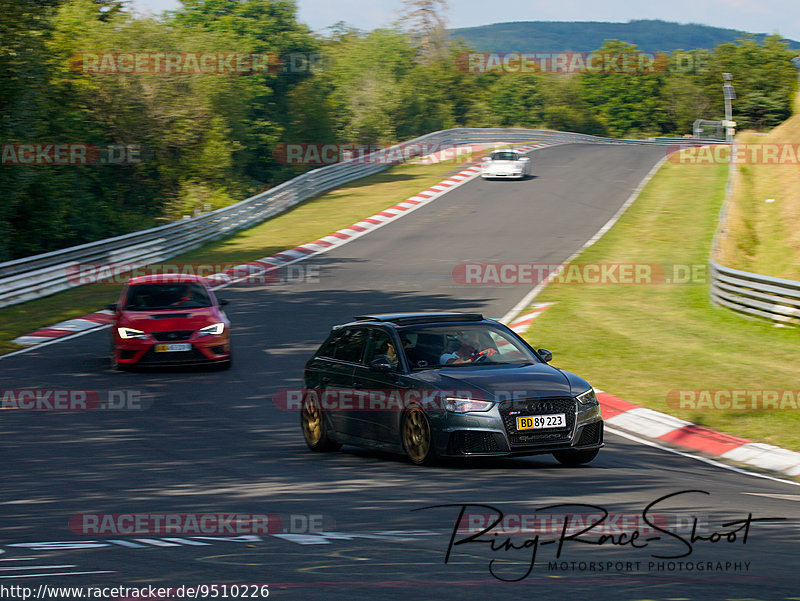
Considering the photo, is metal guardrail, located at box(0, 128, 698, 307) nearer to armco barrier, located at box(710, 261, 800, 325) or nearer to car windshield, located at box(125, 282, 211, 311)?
car windshield, located at box(125, 282, 211, 311)

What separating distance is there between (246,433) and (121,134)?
105 feet

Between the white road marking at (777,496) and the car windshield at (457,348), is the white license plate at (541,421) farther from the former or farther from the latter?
the white road marking at (777,496)

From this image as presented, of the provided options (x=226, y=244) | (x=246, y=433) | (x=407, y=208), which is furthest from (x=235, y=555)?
(x=407, y=208)

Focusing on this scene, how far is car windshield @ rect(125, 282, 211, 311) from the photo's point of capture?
698 inches

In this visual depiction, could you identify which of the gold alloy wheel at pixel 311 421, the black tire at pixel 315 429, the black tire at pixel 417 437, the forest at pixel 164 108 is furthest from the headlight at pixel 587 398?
the forest at pixel 164 108

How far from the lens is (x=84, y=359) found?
18125 millimetres

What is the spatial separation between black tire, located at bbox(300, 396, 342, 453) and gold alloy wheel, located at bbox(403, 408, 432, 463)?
159 centimetres

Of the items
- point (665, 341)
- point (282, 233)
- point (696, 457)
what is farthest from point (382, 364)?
point (282, 233)

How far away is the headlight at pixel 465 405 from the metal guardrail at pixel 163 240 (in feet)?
55.5

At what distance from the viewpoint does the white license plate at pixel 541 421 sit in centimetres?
957

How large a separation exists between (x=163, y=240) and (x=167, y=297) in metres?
13.6

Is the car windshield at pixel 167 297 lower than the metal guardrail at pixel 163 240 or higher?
higher

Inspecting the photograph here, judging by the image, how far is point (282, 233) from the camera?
35.5 m

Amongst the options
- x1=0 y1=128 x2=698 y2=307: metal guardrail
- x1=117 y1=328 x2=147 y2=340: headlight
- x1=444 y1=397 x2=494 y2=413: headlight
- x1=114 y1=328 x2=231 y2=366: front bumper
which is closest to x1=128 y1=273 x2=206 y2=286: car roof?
x1=117 y1=328 x2=147 y2=340: headlight
